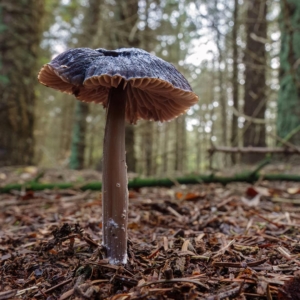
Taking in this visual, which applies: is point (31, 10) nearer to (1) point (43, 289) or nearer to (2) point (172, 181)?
(2) point (172, 181)

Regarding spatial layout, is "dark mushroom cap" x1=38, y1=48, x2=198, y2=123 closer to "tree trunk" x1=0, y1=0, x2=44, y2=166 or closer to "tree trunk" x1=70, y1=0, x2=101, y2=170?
"tree trunk" x1=0, y1=0, x2=44, y2=166

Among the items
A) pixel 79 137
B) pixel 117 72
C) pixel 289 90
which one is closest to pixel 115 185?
Answer: pixel 117 72

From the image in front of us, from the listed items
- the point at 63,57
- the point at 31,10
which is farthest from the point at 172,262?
the point at 31,10

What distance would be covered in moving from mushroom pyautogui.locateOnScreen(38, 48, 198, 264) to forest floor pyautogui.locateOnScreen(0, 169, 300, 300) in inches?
7.6

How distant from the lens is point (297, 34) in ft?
20.6

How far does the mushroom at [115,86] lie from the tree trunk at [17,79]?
451 cm

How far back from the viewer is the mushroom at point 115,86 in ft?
6.42

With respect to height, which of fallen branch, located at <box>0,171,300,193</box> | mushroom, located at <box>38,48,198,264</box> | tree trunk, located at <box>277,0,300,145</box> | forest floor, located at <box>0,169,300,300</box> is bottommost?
forest floor, located at <box>0,169,300,300</box>

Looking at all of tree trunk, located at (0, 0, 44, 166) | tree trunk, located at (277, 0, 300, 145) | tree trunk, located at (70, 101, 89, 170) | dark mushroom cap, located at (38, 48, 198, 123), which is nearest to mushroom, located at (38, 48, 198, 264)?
dark mushroom cap, located at (38, 48, 198, 123)

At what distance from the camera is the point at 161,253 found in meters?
2.30

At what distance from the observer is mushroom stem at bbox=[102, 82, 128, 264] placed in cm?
220

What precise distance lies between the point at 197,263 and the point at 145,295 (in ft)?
2.00

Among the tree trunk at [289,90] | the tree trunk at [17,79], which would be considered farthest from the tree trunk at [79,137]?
the tree trunk at [289,90]

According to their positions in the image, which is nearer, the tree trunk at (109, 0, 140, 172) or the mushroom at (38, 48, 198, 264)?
the mushroom at (38, 48, 198, 264)
